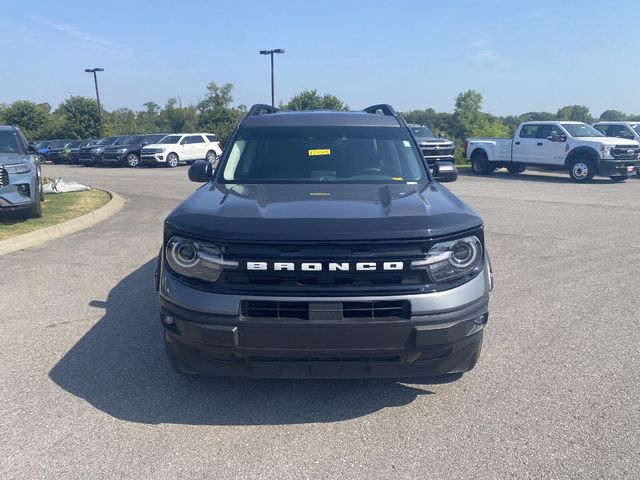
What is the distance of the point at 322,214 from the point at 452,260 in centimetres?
80

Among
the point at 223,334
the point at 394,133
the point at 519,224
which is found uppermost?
the point at 394,133

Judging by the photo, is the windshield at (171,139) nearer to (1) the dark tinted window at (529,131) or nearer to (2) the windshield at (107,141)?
(2) the windshield at (107,141)

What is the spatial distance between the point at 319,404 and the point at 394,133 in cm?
257

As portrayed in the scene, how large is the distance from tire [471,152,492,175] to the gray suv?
16.2m

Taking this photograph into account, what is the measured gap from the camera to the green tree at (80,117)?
53.2 metres

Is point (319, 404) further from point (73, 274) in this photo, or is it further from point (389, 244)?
point (73, 274)

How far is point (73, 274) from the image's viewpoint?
678 cm

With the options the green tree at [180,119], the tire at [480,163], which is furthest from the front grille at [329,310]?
the green tree at [180,119]

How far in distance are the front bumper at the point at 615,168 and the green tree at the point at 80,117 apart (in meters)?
47.1

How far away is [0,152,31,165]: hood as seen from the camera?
31.1 ft

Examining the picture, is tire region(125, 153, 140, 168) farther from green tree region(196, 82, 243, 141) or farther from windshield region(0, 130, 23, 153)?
windshield region(0, 130, 23, 153)

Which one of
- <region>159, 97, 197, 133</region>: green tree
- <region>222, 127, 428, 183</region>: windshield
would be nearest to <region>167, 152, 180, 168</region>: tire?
<region>222, 127, 428, 183</region>: windshield

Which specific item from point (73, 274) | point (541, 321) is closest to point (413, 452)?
point (541, 321)

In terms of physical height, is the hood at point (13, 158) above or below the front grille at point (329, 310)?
above
